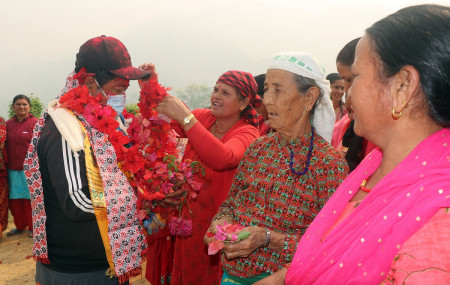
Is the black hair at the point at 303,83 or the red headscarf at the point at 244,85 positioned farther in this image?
the red headscarf at the point at 244,85

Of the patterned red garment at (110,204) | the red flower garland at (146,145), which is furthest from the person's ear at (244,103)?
the patterned red garment at (110,204)

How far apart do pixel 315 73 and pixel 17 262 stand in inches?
273

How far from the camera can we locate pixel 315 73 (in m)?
2.34

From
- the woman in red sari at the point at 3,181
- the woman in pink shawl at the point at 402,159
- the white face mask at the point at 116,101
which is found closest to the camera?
the woman in pink shawl at the point at 402,159

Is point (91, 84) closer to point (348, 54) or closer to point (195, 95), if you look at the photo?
point (348, 54)

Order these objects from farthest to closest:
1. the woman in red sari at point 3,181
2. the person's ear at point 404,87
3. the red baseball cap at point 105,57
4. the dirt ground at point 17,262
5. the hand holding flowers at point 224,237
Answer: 1. the woman in red sari at point 3,181
2. the dirt ground at point 17,262
3. the red baseball cap at point 105,57
4. the hand holding flowers at point 224,237
5. the person's ear at point 404,87

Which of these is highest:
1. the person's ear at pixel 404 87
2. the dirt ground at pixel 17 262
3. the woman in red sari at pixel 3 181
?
the person's ear at pixel 404 87

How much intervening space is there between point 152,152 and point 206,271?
1642 millimetres

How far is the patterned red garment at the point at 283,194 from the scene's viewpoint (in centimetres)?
216

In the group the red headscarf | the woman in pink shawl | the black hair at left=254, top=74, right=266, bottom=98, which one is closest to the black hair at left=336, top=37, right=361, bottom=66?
the red headscarf

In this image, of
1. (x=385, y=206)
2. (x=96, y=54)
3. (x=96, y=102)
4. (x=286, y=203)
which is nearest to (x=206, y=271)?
(x=286, y=203)

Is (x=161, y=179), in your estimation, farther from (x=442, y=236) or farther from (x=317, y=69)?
(x=442, y=236)

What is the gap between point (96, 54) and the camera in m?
2.63

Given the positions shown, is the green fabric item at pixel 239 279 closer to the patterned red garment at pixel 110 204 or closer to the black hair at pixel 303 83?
the patterned red garment at pixel 110 204
